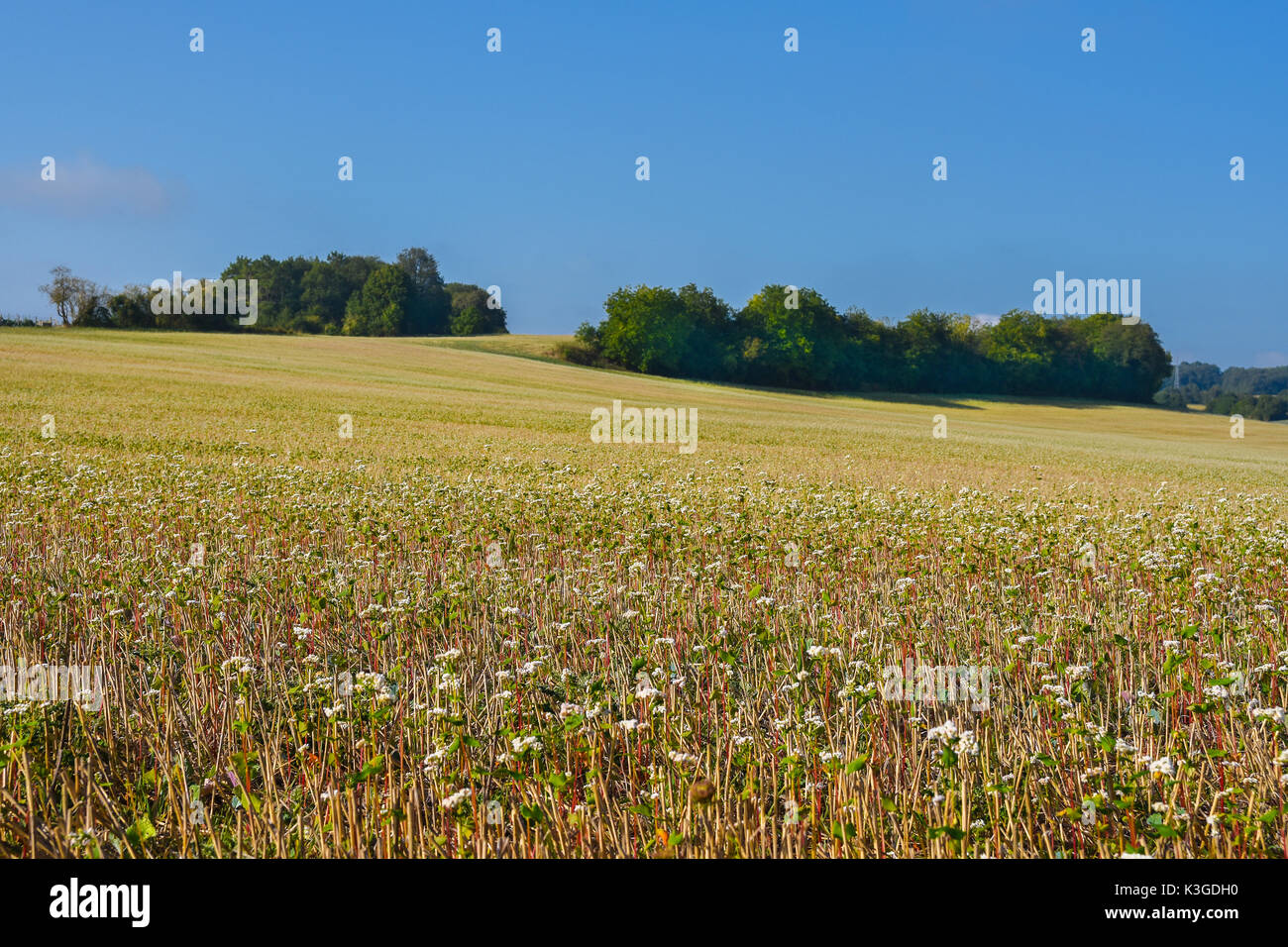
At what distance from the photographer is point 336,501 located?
35.1 feet

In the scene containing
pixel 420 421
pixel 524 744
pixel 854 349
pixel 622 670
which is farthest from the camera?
pixel 854 349

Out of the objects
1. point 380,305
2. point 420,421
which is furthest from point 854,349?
point 420,421

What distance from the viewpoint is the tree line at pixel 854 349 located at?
310ft

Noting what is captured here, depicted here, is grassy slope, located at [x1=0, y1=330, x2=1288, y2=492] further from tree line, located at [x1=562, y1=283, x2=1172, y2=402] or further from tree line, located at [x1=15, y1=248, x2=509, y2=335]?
tree line, located at [x1=15, y1=248, x2=509, y2=335]

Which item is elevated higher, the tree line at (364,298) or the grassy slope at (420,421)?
the tree line at (364,298)

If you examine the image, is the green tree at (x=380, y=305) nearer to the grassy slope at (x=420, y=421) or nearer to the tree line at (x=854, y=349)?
the tree line at (x=854, y=349)

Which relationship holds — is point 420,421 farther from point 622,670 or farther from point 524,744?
point 524,744

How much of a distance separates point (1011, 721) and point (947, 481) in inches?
537

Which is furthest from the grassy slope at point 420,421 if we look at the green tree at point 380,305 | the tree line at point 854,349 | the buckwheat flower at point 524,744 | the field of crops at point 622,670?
the green tree at point 380,305

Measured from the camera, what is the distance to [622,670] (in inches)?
193

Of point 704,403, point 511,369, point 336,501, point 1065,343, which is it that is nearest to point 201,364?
point 511,369

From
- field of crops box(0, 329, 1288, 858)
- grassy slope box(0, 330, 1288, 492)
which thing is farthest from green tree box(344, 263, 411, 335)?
field of crops box(0, 329, 1288, 858)

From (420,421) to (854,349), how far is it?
7842 cm

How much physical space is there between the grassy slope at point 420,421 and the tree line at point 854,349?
103 ft
